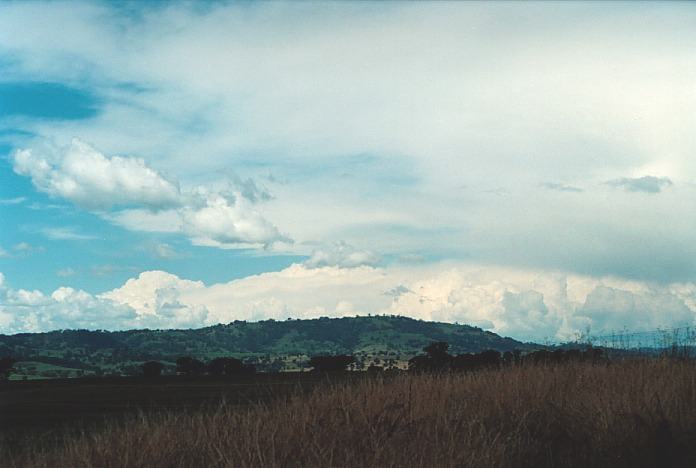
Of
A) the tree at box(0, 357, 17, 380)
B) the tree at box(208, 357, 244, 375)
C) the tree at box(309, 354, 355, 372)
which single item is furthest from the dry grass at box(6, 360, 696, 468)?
the tree at box(0, 357, 17, 380)

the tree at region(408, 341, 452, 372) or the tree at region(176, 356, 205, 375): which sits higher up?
the tree at region(408, 341, 452, 372)

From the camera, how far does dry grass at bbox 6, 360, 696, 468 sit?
38.5 ft

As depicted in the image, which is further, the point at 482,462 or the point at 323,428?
the point at 323,428

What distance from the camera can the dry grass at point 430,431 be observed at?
11.7 m

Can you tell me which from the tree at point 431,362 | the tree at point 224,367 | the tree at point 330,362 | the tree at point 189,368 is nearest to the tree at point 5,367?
the tree at point 189,368

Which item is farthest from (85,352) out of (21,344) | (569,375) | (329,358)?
(569,375)

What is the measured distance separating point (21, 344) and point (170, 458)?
15941 centimetres

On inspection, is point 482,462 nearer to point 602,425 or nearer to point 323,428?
point 323,428

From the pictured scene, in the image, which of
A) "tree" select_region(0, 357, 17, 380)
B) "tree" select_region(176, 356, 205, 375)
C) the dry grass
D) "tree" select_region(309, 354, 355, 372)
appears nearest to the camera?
the dry grass

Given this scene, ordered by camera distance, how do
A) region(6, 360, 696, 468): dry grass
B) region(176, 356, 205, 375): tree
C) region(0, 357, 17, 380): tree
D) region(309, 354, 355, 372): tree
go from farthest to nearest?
region(176, 356, 205, 375): tree → region(0, 357, 17, 380): tree → region(309, 354, 355, 372): tree → region(6, 360, 696, 468): dry grass

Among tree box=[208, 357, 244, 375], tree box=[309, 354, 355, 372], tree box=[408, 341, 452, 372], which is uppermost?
tree box=[408, 341, 452, 372]

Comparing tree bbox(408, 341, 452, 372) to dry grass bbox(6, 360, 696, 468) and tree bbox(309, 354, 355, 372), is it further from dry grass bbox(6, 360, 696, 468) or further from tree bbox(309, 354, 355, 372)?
tree bbox(309, 354, 355, 372)

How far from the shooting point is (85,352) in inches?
7092

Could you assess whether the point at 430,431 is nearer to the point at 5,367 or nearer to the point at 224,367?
the point at 5,367
